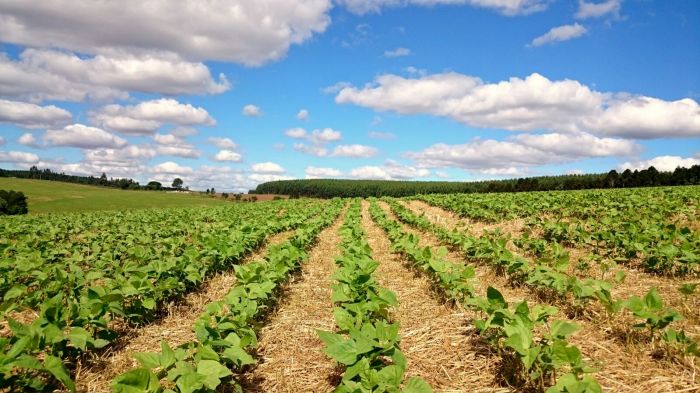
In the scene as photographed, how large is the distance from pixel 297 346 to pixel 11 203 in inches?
2418

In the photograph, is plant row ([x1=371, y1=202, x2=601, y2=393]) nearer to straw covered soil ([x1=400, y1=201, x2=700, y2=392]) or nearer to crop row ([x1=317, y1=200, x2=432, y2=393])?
straw covered soil ([x1=400, y1=201, x2=700, y2=392])

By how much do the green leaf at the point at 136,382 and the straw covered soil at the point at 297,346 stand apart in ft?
5.27

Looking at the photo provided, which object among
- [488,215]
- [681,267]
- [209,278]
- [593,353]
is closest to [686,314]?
[593,353]

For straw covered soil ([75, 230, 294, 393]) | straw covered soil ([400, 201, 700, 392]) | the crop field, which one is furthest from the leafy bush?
straw covered soil ([400, 201, 700, 392])

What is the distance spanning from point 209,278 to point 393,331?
6796mm

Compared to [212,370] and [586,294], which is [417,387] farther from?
[586,294]

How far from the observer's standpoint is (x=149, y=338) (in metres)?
6.06

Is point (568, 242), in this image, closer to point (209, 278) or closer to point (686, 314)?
point (686, 314)

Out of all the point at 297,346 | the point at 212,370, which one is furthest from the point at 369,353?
the point at 297,346

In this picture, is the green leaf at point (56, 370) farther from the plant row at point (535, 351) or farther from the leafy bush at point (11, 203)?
the leafy bush at point (11, 203)

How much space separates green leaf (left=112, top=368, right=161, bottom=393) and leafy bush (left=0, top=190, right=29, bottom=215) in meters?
60.2

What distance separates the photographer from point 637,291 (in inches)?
302

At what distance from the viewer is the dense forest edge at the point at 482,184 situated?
58.6 metres

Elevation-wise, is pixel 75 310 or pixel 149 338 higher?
pixel 75 310
